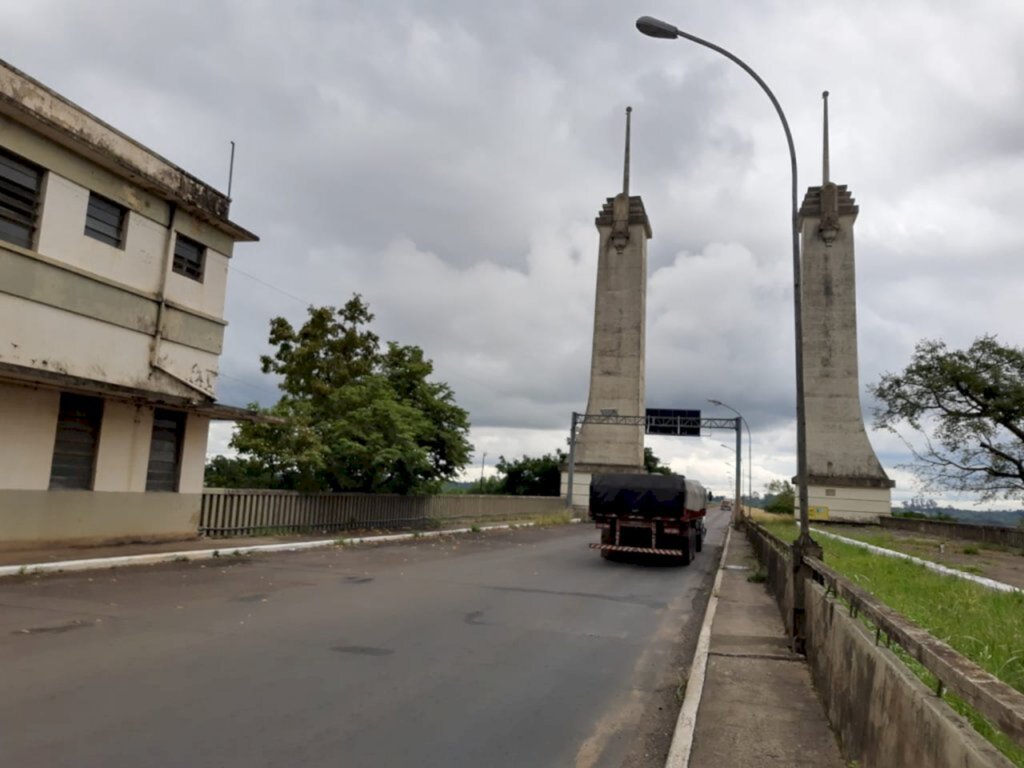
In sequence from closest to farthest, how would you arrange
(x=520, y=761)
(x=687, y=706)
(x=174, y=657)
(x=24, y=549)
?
(x=520, y=761)
(x=687, y=706)
(x=174, y=657)
(x=24, y=549)

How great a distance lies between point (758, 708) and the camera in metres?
6.43

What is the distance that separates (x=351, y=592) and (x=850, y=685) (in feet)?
27.7

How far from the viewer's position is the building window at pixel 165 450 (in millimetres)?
17078

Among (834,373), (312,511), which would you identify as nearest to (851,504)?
(834,373)

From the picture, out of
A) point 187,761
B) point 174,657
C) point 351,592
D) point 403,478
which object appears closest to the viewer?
point 187,761

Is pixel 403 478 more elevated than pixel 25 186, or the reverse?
pixel 25 186

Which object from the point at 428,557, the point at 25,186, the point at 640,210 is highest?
the point at 640,210

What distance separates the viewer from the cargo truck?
19.9 metres

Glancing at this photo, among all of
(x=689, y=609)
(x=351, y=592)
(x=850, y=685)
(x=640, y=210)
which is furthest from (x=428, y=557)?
(x=640, y=210)

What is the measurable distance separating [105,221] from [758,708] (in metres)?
16.0

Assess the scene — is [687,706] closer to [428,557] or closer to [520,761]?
[520,761]

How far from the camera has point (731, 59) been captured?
1084 centimetres

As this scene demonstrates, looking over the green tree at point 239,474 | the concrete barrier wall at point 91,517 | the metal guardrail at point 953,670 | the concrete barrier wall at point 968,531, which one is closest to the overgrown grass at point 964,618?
the metal guardrail at point 953,670

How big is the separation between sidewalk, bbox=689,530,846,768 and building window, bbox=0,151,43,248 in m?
14.3
